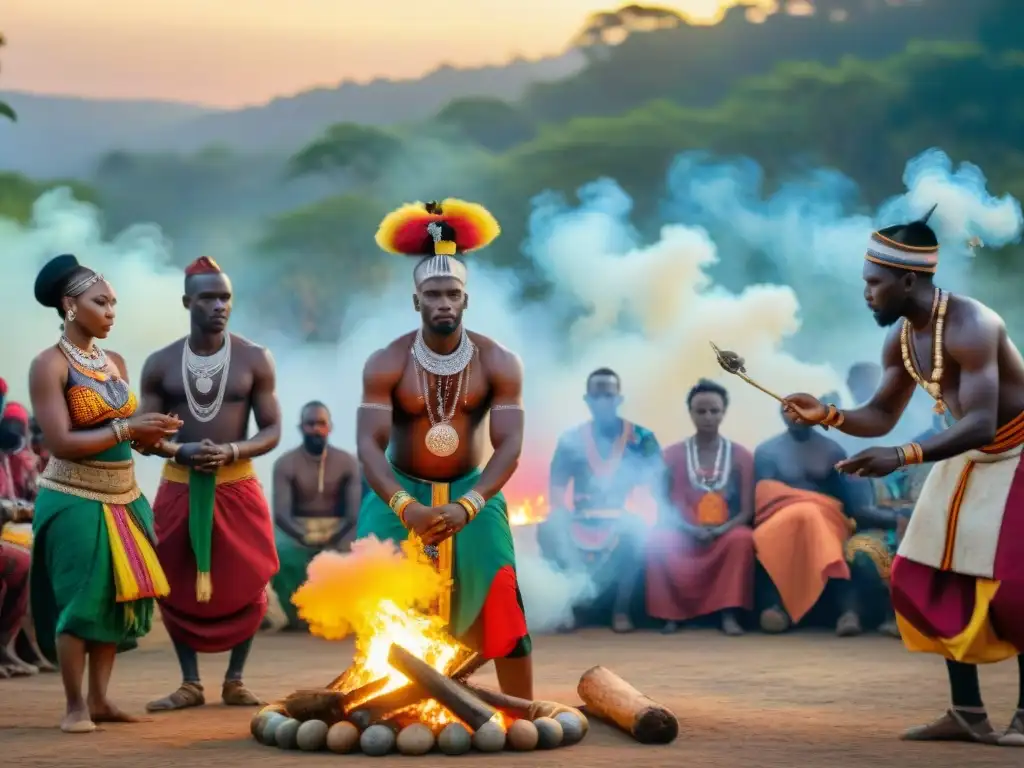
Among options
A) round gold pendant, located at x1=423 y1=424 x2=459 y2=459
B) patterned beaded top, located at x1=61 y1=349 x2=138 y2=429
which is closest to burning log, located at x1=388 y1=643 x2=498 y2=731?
round gold pendant, located at x1=423 y1=424 x2=459 y2=459

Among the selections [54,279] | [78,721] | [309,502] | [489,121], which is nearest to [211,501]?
[78,721]

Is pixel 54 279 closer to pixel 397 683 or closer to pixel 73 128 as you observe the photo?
pixel 397 683

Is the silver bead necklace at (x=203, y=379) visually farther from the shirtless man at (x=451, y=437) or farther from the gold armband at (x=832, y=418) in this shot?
the gold armband at (x=832, y=418)

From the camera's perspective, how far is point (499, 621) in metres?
7.18

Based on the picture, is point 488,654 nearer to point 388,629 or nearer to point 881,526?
point 388,629

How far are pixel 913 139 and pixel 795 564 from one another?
431 inches

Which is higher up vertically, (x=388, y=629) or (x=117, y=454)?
(x=117, y=454)

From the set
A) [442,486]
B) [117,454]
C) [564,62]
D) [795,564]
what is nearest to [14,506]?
[117,454]

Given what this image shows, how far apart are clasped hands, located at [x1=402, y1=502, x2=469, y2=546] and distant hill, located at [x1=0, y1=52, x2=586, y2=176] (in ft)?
48.1

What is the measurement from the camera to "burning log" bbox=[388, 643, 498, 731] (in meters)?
6.70

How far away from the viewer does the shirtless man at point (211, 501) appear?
327 inches

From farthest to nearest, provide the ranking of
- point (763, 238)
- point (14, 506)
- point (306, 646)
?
point (763, 238)
point (306, 646)
point (14, 506)

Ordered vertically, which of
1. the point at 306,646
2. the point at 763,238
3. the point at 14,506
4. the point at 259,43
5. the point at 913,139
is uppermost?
the point at 259,43

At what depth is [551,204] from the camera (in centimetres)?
2100
